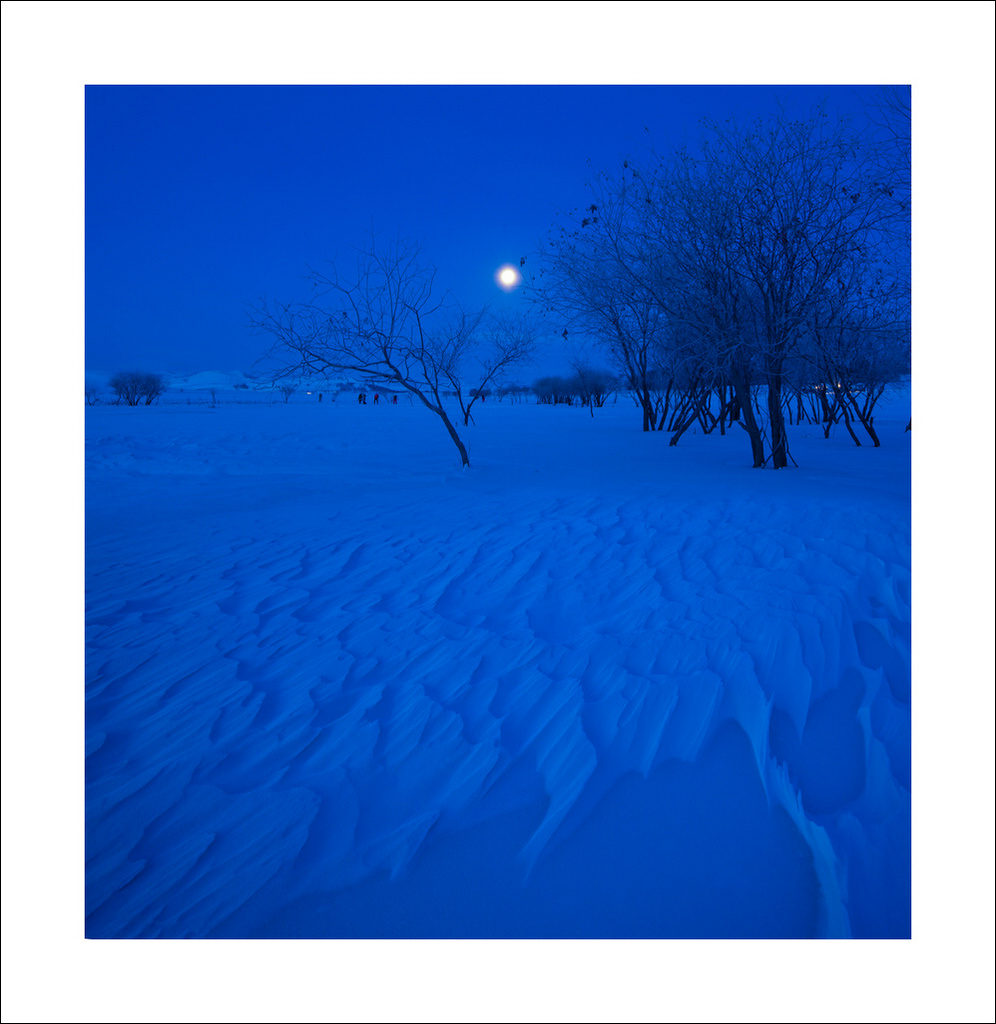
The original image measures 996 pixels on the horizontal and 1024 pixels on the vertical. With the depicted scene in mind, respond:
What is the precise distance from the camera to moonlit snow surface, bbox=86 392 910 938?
173cm

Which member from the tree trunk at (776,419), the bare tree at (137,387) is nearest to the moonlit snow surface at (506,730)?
the tree trunk at (776,419)

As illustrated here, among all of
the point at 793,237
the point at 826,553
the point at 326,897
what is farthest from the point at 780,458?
the point at 326,897

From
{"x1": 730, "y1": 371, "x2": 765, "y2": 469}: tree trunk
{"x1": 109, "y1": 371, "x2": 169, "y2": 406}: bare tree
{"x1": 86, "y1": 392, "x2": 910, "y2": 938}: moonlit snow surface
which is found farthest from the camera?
{"x1": 109, "y1": 371, "x2": 169, "y2": 406}: bare tree

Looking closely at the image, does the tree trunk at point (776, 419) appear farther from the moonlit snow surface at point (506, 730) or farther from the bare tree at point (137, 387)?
the bare tree at point (137, 387)

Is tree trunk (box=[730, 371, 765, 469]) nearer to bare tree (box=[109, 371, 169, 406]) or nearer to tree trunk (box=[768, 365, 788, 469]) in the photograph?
tree trunk (box=[768, 365, 788, 469])

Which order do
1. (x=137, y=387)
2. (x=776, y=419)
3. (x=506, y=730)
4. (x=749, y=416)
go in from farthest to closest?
1. (x=137, y=387)
2. (x=749, y=416)
3. (x=776, y=419)
4. (x=506, y=730)

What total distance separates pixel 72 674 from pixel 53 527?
0.57m

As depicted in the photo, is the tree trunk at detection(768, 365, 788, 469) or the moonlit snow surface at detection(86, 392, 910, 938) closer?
the moonlit snow surface at detection(86, 392, 910, 938)

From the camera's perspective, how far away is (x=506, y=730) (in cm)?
237

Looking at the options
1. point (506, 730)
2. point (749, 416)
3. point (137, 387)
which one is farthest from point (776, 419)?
point (137, 387)

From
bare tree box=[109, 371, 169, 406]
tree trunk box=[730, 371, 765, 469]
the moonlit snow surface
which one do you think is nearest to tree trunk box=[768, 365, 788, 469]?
tree trunk box=[730, 371, 765, 469]

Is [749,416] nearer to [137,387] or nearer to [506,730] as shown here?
[506,730]

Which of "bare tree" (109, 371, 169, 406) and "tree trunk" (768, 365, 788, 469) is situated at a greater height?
"bare tree" (109, 371, 169, 406)

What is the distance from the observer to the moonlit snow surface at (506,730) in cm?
173
